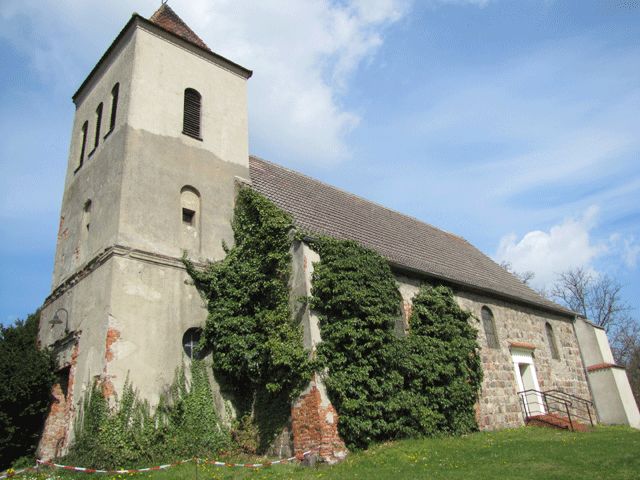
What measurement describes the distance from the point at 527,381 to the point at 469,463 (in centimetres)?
886

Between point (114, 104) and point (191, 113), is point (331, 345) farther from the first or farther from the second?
point (114, 104)

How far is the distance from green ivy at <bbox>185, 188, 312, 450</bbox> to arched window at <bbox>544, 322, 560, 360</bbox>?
1281cm

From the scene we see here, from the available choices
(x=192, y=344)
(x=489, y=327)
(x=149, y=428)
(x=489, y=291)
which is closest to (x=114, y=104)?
(x=192, y=344)

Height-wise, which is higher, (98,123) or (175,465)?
(98,123)

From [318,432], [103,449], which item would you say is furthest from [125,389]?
[318,432]

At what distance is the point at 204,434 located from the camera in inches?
471

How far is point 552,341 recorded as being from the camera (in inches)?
828

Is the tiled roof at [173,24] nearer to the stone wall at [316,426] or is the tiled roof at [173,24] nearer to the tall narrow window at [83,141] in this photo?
the tall narrow window at [83,141]

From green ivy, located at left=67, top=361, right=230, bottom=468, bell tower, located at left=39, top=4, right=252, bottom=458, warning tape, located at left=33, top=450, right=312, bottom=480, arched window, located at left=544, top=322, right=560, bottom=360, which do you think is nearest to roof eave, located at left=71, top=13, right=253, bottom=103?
bell tower, located at left=39, top=4, right=252, bottom=458

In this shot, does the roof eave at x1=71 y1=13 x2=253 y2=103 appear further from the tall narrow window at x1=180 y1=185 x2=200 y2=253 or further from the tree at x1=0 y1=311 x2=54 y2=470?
the tree at x1=0 y1=311 x2=54 y2=470

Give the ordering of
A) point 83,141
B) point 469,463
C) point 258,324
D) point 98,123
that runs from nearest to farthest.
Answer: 1. point 469,463
2. point 258,324
3. point 98,123
4. point 83,141

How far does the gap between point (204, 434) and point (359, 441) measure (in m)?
3.51

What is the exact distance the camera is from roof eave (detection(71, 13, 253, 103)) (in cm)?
1590

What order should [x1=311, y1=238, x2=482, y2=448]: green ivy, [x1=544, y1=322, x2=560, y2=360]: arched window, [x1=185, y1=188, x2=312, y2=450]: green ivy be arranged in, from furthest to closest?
[x1=544, y1=322, x2=560, y2=360]: arched window → [x1=185, y1=188, x2=312, y2=450]: green ivy → [x1=311, y1=238, x2=482, y2=448]: green ivy
